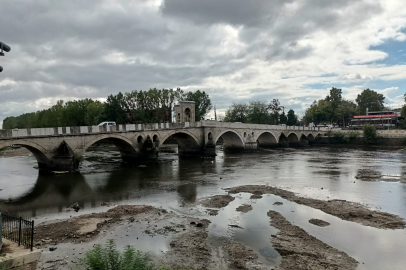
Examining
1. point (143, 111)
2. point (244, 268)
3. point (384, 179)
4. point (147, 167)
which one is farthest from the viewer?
point (143, 111)

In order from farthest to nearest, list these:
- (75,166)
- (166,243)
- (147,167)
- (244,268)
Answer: (147,167)
(75,166)
(166,243)
(244,268)

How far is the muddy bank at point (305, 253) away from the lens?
7945mm

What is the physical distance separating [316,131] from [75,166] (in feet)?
176

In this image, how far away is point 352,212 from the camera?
1254 cm

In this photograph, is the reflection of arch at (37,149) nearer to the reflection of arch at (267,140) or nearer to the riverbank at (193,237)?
the riverbank at (193,237)

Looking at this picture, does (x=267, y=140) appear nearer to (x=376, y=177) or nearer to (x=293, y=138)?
(x=293, y=138)

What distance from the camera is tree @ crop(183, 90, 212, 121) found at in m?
58.4

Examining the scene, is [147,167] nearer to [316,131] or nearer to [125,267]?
[125,267]

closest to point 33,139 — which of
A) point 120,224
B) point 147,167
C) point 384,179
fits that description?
point 147,167

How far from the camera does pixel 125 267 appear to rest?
18.9 ft

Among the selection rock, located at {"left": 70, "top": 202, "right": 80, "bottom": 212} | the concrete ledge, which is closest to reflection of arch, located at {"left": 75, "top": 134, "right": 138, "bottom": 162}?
rock, located at {"left": 70, "top": 202, "right": 80, "bottom": 212}

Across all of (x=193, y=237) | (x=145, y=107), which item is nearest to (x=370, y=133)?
(x=145, y=107)

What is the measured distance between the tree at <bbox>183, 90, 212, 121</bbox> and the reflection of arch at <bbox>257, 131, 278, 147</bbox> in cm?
1331

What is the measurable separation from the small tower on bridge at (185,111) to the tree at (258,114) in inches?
1246
